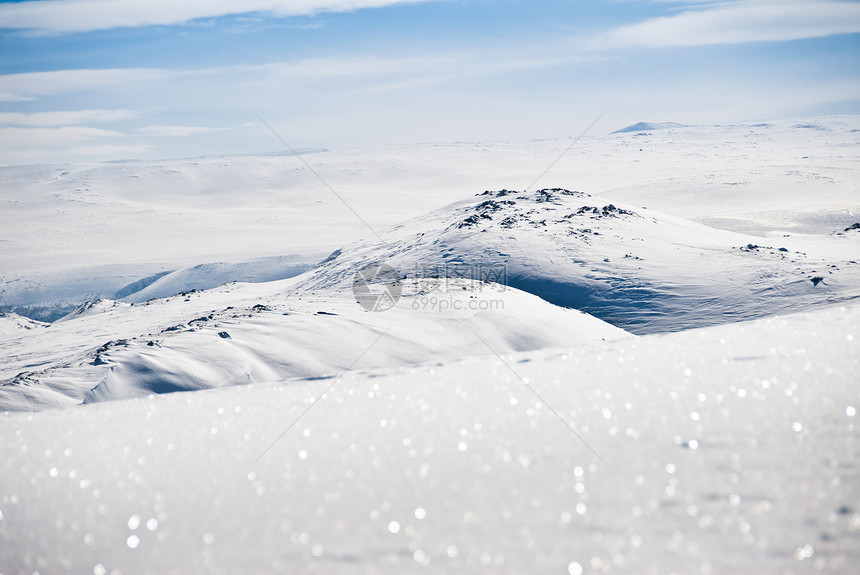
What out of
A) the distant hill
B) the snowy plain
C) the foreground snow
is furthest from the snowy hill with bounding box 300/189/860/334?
the distant hill

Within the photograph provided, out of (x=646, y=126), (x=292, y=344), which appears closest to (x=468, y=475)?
(x=292, y=344)

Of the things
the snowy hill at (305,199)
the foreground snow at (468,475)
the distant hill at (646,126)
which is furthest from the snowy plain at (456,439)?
the distant hill at (646,126)

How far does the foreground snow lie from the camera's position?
5.96 feet

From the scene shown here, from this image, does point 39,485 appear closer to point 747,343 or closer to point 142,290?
point 747,343

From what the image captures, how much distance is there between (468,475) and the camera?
6.97 feet

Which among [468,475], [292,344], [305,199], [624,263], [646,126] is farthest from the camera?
[646,126]

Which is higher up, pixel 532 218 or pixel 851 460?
pixel 851 460

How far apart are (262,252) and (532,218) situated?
1058 cm

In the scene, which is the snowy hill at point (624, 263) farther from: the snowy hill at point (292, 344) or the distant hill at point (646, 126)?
the distant hill at point (646, 126)

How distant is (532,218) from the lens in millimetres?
9781

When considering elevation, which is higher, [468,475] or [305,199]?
[468,475]

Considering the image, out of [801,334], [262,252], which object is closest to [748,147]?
[262,252]

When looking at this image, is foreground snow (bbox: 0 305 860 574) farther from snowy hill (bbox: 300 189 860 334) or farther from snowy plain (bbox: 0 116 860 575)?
snowy hill (bbox: 300 189 860 334)

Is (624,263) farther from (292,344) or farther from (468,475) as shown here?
(468,475)
